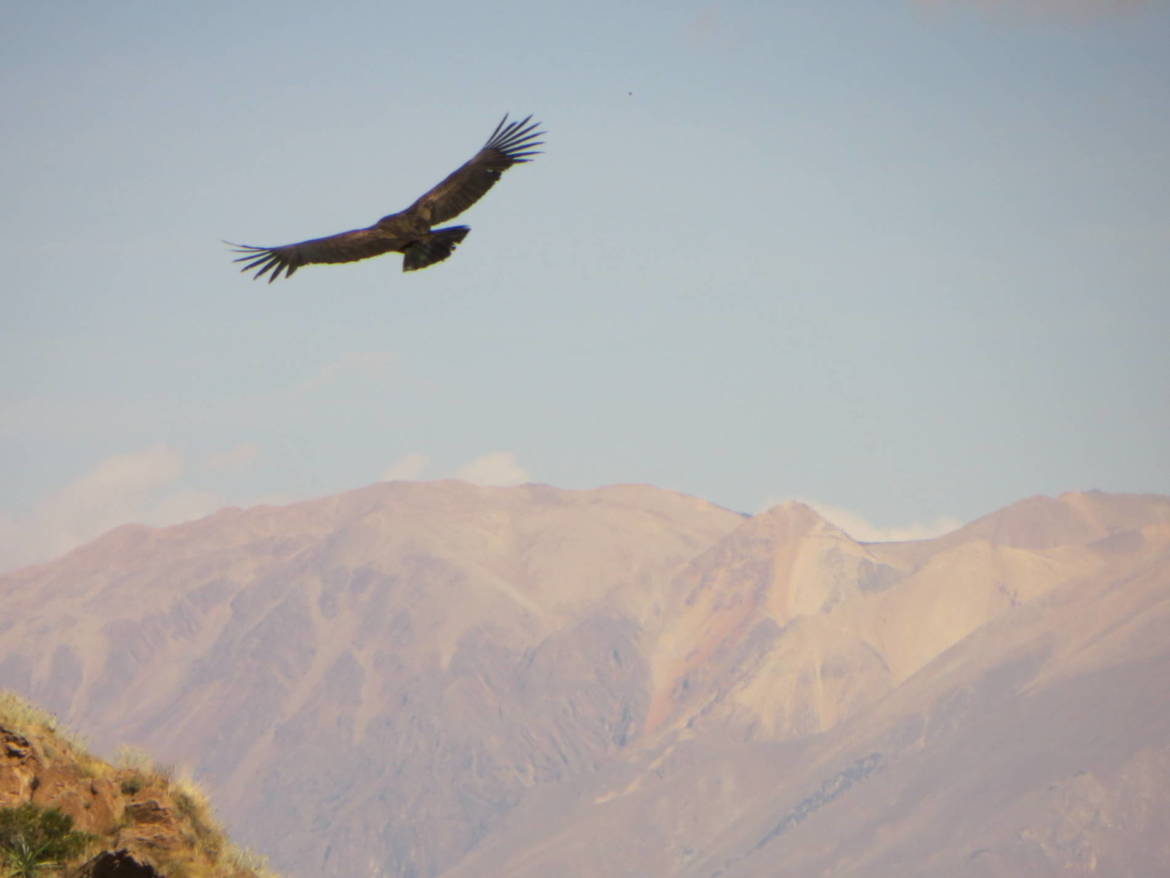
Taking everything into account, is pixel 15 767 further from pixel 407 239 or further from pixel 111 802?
pixel 407 239

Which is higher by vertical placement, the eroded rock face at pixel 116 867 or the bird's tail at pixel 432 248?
the bird's tail at pixel 432 248

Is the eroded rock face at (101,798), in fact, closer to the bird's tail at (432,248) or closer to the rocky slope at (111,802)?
the rocky slope at (111,802)

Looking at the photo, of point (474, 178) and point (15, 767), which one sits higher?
point (474, 178)

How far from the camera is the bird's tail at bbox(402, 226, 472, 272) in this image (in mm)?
23047

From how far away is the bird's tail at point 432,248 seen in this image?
23.0m

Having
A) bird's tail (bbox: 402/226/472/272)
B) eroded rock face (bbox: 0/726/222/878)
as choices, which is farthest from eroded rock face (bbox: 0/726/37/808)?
bird's tail (bbox: 402/226/472/272)

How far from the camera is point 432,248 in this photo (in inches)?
913

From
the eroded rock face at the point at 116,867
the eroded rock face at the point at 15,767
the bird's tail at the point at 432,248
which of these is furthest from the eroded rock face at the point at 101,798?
the bird's tail at the point at 432,248

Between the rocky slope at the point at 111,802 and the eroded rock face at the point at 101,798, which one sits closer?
the rocky slope at the point at 111,802

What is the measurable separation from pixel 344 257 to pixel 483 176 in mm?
2341

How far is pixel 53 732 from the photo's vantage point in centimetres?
2456

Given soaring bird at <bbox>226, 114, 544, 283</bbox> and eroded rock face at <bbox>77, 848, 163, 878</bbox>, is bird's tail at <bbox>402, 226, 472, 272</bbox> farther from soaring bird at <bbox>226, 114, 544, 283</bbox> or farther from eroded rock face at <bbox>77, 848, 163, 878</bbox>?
eroded rock face at <bbox>77, 848, 163, 878</bbox>

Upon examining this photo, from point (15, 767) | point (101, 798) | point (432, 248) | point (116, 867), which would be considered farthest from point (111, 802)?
point (432, 248)

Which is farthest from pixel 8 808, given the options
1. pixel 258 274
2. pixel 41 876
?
pixel 258 274
